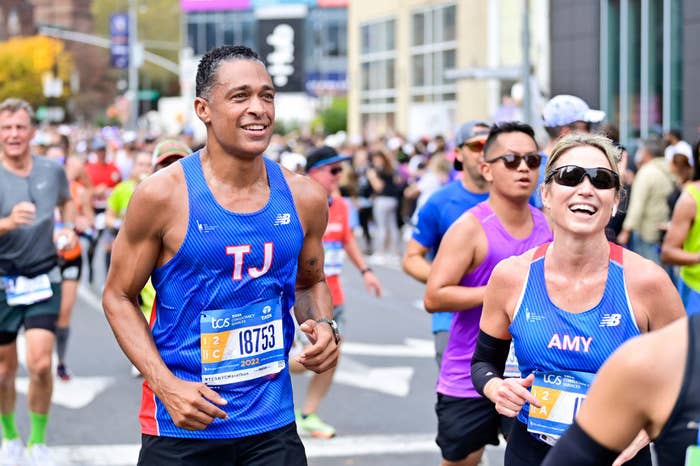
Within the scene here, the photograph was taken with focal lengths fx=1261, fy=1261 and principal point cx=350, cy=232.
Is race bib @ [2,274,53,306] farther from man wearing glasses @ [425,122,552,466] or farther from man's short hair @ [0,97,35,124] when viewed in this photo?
man wearing glasses @ [425,122,552,466]

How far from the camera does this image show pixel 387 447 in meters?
7.57

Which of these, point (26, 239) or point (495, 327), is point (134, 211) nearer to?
point (495, 327)

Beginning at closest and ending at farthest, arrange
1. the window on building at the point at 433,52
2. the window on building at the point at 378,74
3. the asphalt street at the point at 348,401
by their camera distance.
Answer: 1. the asphalt street at the point at 348,401
2. the window on building at the point at 433,52
3. the window on building at the point at 378,74

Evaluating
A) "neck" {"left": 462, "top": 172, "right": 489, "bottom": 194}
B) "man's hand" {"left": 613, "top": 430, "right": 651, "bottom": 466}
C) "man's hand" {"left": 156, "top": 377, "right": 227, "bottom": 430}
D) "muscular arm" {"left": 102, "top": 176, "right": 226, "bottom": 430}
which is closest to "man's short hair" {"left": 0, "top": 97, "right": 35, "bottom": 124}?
"neck" {"left": 462, "top": 172, "right": 489, "bottom": 194}

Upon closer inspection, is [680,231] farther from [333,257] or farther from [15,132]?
[15,132]

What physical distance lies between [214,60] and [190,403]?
112cm

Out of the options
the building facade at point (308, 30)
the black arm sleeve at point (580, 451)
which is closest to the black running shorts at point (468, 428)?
the black arm sleeve at point (580, 451)

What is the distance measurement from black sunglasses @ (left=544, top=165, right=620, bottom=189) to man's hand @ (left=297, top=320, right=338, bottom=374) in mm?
949

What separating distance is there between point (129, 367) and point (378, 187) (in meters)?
10.7

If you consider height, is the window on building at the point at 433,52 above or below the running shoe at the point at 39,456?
above

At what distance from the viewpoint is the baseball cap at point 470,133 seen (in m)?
6.74

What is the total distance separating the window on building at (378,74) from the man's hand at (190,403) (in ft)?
147

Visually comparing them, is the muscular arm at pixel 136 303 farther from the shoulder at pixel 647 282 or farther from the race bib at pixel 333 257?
the race bib at pixel 333 257

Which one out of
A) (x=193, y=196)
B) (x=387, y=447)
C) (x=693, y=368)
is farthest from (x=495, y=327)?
(x=387, y=447)
